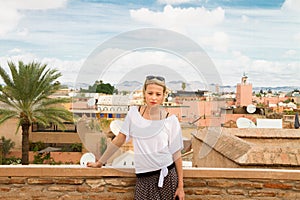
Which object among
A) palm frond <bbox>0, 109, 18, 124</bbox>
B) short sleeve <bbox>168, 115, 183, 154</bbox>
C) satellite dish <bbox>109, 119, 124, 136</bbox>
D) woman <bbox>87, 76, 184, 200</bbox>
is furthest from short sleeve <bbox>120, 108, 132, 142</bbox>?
palm frond <bbox>0, 109, 18, 124</bbox>

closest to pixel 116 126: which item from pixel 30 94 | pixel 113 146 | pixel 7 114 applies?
pixel 113 146

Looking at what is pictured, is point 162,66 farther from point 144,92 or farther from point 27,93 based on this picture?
point 27,93

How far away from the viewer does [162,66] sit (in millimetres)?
2877

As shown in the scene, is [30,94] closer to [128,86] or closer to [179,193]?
[128,86]

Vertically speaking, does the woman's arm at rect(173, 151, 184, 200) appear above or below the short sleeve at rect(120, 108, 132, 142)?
below

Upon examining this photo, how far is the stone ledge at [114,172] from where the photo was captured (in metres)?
3.06

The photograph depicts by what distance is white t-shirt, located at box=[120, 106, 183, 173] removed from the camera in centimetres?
267

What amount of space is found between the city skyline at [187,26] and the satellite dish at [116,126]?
130ft

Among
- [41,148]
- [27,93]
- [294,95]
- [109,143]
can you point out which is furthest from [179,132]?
[294,95]

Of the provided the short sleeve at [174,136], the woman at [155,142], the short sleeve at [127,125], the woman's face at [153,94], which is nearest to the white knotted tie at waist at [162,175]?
the woman at [155,142]

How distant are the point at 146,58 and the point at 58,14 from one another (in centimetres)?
5141

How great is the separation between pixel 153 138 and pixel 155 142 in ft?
0.08

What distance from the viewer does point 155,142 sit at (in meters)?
2.67

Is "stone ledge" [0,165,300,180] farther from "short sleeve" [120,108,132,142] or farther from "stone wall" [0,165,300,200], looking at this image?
"short sleeve" [120,108,132,142]
